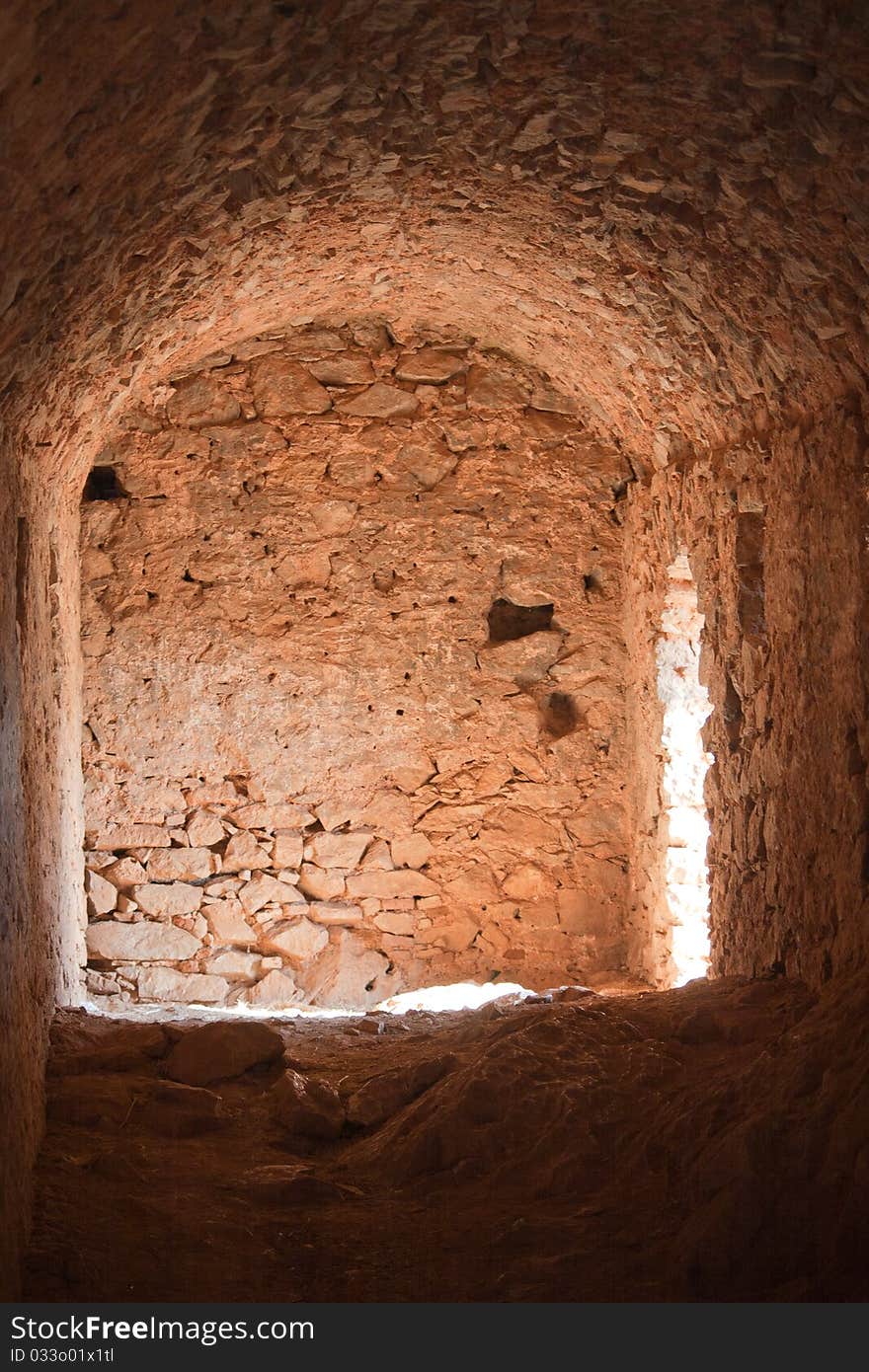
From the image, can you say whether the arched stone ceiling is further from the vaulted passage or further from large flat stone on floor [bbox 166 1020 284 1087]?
large flat stone on floor [bbox 166 1020 284 1087]

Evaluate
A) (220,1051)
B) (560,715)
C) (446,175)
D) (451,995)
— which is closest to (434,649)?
(560,715)

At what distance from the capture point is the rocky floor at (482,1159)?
2512 mm

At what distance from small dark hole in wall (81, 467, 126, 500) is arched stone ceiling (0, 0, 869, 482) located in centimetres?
118

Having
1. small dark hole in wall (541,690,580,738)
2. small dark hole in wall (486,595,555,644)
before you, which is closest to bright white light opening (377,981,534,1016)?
small dark hole in wall (541,690,580,738)

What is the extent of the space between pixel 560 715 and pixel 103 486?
7.48ft

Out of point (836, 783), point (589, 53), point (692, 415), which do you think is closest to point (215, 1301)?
point (836, 783)

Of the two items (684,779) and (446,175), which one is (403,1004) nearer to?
(684,779)

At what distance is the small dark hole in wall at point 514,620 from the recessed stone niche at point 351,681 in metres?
0.01

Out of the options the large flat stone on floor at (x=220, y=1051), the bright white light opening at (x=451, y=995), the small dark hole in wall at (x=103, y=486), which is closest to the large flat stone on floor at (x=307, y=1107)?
the large flat stone on floor at (x=220, y=1051)

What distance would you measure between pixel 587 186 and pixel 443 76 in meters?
0.68

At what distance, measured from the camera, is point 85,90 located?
6.76 ft

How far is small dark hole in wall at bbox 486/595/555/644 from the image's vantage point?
5797 mm

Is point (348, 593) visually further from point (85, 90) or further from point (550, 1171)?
point (85, 90)

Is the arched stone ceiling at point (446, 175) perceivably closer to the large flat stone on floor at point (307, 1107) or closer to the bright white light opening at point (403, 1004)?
the large flat stone on floor at point (307, 1107)
